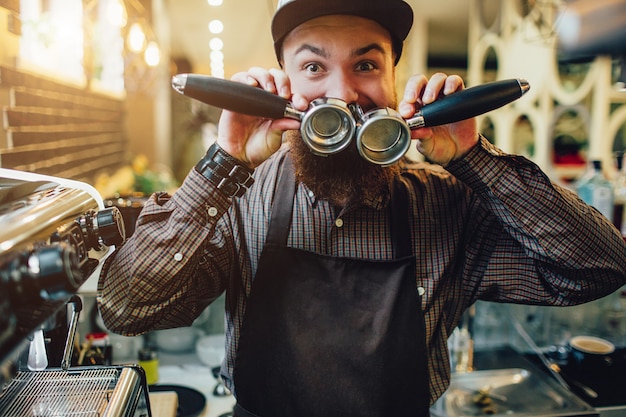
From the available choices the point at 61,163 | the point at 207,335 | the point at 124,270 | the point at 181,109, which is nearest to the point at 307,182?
the point at 124,270

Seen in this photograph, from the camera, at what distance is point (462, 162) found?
47.3 inches

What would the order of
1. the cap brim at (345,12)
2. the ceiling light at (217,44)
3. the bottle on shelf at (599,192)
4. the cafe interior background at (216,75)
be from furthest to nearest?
the ceiling light at (217,44) < the bottle on shelf at (599,192) < the cafe interior background at (216,75) < the cap brim at (345,12)

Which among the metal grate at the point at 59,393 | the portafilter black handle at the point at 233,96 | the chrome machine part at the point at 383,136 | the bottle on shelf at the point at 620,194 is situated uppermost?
the portafilter black handle at the point at 233,96

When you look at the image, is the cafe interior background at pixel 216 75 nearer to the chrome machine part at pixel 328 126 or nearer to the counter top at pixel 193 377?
the counter top at pixel 193 377

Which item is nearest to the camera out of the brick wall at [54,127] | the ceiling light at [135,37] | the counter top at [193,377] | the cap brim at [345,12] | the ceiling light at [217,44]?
the cap brim at [345,12]

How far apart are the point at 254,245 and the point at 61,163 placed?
6.55 ft

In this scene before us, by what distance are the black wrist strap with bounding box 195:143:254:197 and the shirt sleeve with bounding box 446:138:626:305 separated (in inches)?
20.4

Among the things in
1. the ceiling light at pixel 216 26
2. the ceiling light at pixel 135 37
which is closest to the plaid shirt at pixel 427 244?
the ceiling light at pixel 135 37

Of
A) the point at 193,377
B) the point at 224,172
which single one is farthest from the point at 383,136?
the point at 193,377

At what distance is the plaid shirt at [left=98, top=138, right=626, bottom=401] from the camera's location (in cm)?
117

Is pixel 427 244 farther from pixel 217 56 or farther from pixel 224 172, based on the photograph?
pixel 217 56

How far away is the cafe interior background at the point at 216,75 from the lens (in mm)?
2109

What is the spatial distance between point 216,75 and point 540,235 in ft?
7.02

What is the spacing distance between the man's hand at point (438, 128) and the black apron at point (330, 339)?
0.27 metres
